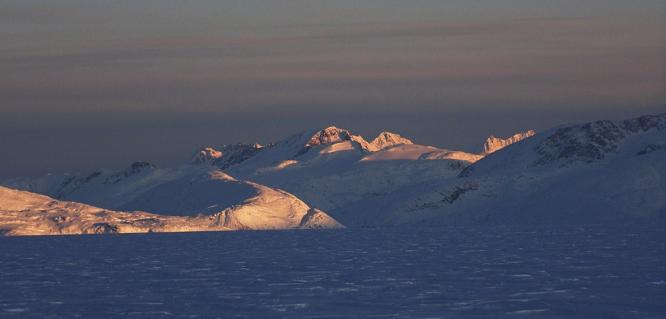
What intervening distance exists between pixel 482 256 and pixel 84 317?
72112mm

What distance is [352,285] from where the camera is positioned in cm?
10044

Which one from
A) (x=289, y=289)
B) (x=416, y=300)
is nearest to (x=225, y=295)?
(x=289, y=289)

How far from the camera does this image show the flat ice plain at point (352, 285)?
81781 millimetres

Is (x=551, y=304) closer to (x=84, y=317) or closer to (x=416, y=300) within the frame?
(x=416, y=300)

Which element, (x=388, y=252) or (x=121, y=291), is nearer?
(x=121, y=291)

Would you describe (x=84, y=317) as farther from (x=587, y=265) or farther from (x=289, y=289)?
(x=587, y=265)

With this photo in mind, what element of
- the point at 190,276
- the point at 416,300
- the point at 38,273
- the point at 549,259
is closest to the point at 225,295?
the point at 416,300

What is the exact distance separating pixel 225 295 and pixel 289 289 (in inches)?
243

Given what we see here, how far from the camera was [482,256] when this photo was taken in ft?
474

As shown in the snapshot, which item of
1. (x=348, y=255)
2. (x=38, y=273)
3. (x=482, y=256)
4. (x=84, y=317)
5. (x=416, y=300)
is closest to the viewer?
(x=84, y=317)

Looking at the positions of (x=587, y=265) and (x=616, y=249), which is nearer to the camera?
(x=587, y=265)

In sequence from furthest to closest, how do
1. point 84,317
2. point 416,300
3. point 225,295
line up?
point 225,295, point 416,300, point 84,317

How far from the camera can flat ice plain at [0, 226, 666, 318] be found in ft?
268

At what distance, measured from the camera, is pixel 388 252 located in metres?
162
